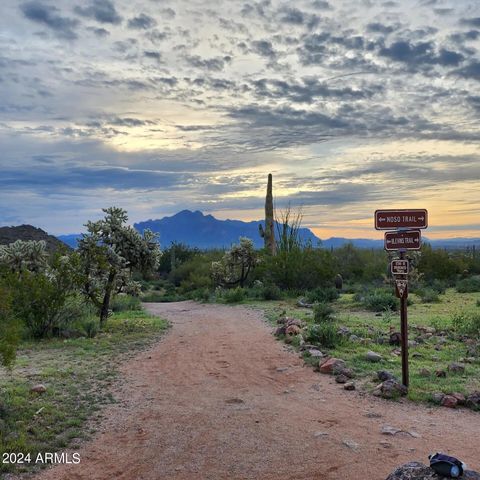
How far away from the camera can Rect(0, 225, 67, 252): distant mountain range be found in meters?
50.0

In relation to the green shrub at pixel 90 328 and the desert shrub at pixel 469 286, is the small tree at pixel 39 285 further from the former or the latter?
the desert shrub at pixel 469 286

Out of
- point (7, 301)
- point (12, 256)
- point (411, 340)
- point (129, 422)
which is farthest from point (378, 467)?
point (12, 256)

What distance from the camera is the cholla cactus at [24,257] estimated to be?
15637mm

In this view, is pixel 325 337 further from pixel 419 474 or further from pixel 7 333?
pixel 419 474

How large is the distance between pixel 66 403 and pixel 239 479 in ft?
11.2

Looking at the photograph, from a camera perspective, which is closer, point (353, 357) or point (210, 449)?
point (210, 449)

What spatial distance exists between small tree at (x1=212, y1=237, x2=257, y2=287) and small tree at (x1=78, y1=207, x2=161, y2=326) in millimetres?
12665

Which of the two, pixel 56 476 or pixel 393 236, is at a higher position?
pixel 393 236

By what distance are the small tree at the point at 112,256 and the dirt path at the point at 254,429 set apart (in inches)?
217

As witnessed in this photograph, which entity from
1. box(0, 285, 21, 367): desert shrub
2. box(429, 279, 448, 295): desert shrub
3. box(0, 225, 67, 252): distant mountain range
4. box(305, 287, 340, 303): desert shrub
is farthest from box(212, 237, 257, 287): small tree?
box(0, 225, 67, 252): distant mountain range

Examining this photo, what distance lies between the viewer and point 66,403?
7.85 meters

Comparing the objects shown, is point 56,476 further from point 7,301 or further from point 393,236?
point 393,236

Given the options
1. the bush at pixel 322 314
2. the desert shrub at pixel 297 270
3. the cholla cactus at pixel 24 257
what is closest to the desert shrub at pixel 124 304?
the cholla cactus at pixel 24 257

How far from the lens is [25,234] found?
52562mm
